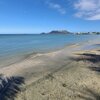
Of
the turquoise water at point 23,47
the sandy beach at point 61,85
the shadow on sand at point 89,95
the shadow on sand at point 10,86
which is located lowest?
the turquoise water at point 23,47

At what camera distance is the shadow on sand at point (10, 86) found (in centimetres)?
998

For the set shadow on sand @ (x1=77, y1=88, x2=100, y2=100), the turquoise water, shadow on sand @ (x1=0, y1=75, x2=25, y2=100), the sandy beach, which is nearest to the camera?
shadow on sand @ (x1=77, y1=88, x2=100, y2=100)

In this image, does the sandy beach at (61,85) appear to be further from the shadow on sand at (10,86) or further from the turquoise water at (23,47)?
the turquoise water at (23,47)

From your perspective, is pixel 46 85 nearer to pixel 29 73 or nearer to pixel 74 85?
pixel 74 85

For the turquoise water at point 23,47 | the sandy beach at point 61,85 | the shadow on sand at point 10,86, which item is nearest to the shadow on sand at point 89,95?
the sandy beach at point 61,85

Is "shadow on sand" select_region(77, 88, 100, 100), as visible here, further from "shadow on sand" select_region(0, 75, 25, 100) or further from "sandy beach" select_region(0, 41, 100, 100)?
"shadow on sand" select_region(0, 75, 25, 100)

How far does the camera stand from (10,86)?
448 inches

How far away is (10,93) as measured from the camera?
1027cm

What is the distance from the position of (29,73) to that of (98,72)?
5.08 meters

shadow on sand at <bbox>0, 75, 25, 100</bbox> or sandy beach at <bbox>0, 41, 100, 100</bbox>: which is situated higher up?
sandy beach at <bbox>0, 41, 100, 100</bbox>

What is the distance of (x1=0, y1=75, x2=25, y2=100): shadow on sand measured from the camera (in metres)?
9.98

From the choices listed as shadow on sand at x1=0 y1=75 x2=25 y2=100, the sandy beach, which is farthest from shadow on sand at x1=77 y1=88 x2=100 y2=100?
shadow on sand at x1=0 y1=75 x2=25 y2=100

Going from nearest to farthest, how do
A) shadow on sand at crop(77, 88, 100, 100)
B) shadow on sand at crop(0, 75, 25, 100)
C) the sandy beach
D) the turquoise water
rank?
shadow on sand at crop(77, 88, 100, 100), the sandy beach, shadow on sand at crop(0, 75, 25, 100), the turquoise water

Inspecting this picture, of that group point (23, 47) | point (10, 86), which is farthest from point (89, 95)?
point (23, 47)
